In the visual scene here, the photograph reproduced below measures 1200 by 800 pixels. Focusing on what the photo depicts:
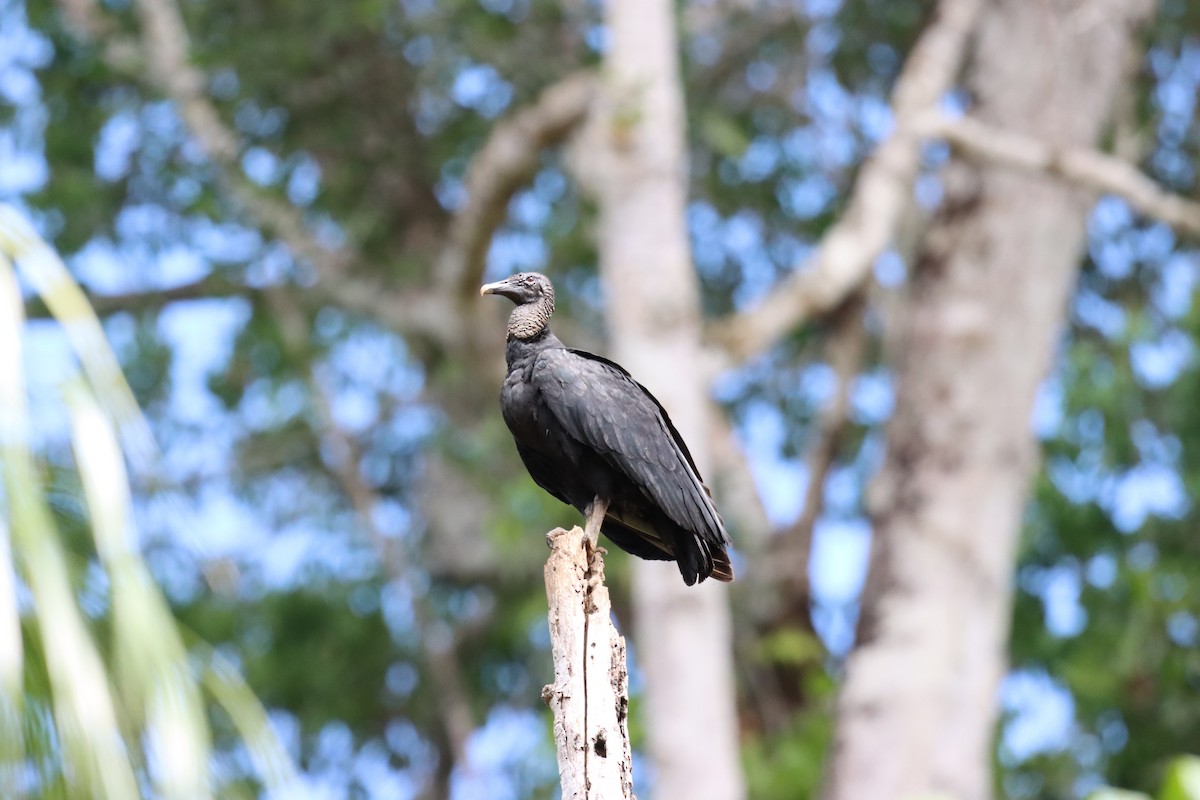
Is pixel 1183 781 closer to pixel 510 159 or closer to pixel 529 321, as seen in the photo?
pixel 529 321

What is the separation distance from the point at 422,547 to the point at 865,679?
4.70 meters

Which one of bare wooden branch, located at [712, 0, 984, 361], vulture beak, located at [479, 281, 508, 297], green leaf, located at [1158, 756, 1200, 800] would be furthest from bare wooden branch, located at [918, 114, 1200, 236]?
vulture beak, located at [479, 281, 508, 297]

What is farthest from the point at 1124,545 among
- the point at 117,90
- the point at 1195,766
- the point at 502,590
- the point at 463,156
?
the point at 117,90

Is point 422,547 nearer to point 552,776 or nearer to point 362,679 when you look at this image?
point 362,679

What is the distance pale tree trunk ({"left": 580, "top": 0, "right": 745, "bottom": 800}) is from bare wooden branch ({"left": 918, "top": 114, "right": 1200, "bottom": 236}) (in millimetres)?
1424

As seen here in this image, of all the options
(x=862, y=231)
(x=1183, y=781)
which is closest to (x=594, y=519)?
(x=1183, y=781)

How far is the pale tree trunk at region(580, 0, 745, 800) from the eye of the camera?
6844 mm

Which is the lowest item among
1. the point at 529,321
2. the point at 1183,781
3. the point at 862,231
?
the point at 1183,781

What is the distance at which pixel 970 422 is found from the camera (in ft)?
26.9

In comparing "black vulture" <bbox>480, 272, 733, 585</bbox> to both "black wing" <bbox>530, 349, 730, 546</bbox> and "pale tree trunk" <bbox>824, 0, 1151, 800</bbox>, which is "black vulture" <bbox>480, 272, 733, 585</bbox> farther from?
"pale tree trunk" <bbox>824, 0, 1151, 800</bbox>

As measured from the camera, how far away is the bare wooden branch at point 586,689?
116 inches

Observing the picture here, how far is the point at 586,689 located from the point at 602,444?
0.60 m

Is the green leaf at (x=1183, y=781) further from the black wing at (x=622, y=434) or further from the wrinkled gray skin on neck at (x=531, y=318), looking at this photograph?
the wrinkled gray skin on neck at (x=531, y=318)

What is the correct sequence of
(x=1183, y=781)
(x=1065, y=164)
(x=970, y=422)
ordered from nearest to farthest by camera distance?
(x=1183, y=781) → (x=1065, y=164) → (x=970, y=422)
